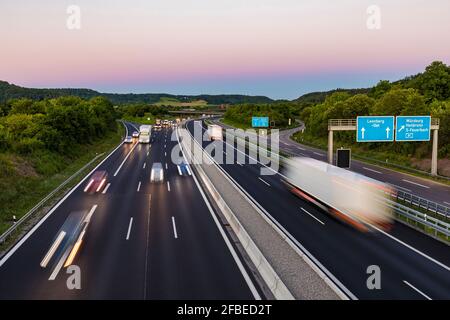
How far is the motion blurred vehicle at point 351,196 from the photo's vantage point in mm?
24578

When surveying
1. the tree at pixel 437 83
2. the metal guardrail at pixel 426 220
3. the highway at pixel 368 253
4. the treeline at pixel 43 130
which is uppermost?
the tree at pixel 437 83

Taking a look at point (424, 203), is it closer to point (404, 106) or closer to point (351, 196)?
point (351, 196)

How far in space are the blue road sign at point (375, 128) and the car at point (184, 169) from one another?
17.9 meters

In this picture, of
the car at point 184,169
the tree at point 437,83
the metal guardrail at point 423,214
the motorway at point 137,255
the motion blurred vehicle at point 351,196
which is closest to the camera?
the motorway at point 137,255

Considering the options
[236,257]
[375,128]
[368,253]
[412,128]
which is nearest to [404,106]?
[412,128]

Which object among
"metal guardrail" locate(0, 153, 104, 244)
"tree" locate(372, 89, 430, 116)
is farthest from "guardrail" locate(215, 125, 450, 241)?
"tree" locate(372, 89, 430, 116)

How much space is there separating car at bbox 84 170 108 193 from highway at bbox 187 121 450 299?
566 inches

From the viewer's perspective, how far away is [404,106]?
5862cm

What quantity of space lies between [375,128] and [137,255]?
27543mm

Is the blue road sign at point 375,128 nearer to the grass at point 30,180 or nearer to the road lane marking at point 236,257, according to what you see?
the road lane marking at point 236,257

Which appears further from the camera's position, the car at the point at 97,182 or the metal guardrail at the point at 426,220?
the car at the point at 97,182

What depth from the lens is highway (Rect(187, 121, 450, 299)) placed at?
50.9ft

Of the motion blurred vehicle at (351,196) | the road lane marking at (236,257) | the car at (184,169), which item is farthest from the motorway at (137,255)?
the car at (184,169)

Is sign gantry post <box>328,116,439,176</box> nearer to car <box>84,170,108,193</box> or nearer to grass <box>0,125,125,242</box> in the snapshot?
car <box>84,170,108,193</box>
